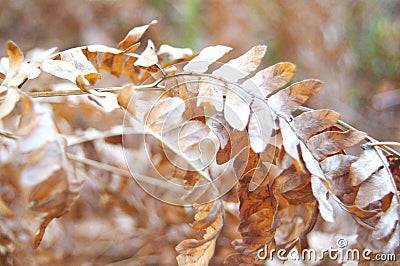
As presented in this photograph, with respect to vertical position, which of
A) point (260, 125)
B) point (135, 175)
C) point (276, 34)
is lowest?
point (135, 175)

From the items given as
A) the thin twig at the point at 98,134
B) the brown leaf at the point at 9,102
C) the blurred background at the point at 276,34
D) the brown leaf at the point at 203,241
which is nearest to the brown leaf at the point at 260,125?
the brown leaf at the point at 203,241

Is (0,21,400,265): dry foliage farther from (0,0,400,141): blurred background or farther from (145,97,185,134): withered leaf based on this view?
(0,0,400,141): blurred background

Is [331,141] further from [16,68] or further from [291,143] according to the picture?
[16,68]

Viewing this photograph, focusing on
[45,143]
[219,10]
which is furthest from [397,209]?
[219,10]

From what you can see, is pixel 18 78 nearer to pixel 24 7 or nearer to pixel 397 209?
pixel 397 209

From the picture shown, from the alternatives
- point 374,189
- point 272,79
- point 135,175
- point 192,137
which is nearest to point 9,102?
point 192,137

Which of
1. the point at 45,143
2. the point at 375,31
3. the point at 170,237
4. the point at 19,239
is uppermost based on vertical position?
the point at 45,143
